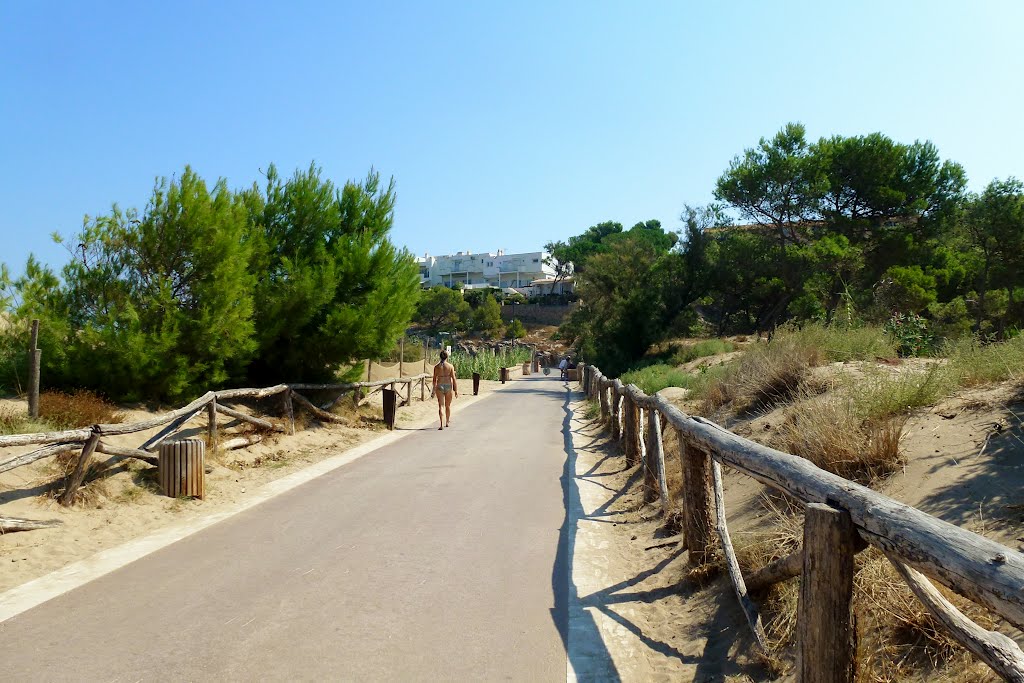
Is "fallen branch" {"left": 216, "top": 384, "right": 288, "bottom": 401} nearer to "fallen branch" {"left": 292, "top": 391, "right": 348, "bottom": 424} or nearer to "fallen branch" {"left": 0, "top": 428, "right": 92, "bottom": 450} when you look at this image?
"fallen branch" {"left": 292, "top": 391, "right": 348, "bottom": 424}

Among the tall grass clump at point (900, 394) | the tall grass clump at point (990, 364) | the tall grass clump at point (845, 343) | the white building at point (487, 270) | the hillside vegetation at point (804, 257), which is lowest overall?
the tall grass clump at point (900, 394)

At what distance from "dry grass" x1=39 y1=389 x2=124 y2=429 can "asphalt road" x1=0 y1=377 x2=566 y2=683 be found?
3.24 meters

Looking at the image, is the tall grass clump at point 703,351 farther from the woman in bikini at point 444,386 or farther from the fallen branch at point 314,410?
the fallen branch at point 314,410

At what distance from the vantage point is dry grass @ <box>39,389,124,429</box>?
9844mm

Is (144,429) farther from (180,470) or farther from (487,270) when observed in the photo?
(487,270)

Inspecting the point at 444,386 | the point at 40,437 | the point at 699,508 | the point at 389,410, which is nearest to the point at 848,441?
the point at 699,508

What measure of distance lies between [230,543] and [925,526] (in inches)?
247

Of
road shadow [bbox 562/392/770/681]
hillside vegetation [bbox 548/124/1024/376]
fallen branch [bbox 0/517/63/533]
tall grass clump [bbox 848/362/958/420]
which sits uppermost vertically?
hillside vegetation [bbox 548/124/1024/376]

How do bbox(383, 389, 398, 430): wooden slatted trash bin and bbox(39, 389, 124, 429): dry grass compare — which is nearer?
bbox(39, 389, 124, 429): dry grass

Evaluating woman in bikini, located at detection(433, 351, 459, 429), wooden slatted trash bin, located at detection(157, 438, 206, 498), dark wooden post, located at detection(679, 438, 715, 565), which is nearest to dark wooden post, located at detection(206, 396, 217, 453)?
wooden slatted trash bin, located at detection(157, 438, 206, 498)

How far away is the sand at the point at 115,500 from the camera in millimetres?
6680

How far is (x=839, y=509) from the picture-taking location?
137 inches

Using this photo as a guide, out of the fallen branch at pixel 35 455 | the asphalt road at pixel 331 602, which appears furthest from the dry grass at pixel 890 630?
the fallen branch at pixel 35 455

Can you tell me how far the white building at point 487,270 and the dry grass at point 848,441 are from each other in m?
112
